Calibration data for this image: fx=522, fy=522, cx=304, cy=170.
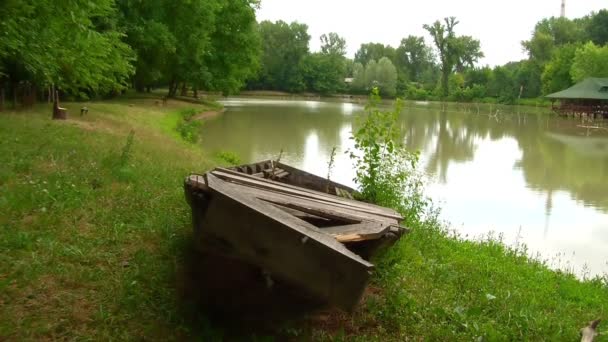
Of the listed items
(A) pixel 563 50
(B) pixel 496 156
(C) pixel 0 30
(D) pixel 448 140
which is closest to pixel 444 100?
(A) pixel 563 50

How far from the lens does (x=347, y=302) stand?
326 cm

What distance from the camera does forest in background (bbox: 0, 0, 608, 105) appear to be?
8.12 meters

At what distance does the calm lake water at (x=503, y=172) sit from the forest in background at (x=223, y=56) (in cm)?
564

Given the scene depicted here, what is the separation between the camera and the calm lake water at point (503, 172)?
10617mm

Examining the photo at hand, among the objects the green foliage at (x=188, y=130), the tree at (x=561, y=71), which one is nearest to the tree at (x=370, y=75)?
the tree at (x=561, y=71)

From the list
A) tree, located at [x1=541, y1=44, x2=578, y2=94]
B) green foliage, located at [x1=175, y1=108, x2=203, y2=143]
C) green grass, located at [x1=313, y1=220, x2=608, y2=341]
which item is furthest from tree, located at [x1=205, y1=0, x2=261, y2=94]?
tree, located at [x1=541, y1=44, x2=578, y2=94]

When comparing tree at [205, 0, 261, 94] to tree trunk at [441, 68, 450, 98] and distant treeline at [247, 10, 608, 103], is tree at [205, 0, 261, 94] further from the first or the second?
tree trunk at [441, 68, 450, 98]

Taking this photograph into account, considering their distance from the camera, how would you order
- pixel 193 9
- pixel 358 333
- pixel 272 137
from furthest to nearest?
pixel 193 9, pixel 272 137, pixel 358 333

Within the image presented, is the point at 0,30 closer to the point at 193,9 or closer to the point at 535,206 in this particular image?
the point at 535,206

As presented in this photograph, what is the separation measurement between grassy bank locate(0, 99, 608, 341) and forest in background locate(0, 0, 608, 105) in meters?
2.04

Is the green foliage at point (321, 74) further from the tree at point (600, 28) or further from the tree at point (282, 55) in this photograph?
the tree at point (600, 28)

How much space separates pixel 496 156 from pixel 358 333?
2014 centimetres

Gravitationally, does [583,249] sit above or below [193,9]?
below

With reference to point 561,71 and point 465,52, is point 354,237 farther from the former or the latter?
point 465,52
